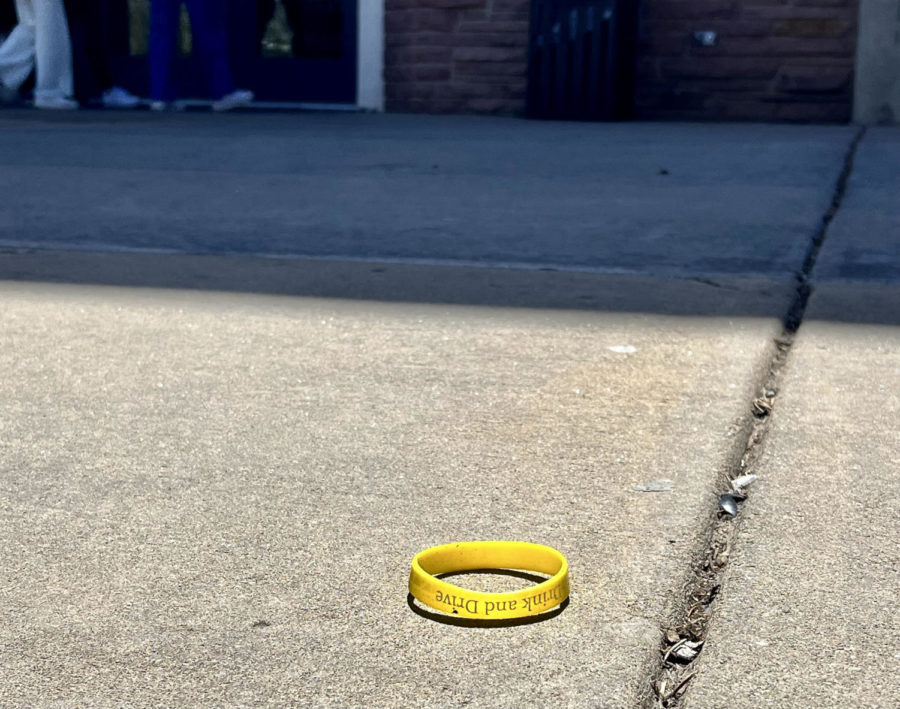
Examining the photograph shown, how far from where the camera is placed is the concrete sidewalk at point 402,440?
5.50 ft

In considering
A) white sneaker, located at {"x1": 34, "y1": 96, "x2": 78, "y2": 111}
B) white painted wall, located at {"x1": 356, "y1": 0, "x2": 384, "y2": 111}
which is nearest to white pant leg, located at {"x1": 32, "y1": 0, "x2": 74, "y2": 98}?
white sneaker, located at {"x1": 34, "y1": 96, "x2": 78, "y2": 111}

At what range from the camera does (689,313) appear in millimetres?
3492

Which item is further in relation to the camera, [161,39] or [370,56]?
[370,56]

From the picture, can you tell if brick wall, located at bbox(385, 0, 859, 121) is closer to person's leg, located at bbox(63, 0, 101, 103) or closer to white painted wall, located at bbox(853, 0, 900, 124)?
white painted wall, located at bbox(853, 0, 900, 124)

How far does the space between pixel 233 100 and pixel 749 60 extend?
400 centimetres

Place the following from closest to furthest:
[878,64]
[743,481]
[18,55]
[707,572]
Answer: [707,572] → [743,481] → [878,64] → [18,55]

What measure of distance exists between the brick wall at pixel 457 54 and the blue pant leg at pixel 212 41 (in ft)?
4.19

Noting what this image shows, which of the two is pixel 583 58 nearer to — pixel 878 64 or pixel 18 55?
pixel 878 64

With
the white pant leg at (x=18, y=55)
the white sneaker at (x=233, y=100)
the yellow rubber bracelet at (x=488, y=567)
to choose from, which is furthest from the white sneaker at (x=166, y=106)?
the yellow rubber bracelet at (x=488, y=567)

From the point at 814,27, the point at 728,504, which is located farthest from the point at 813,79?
the point at 728,504

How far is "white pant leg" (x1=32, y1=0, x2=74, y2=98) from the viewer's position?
10.9 meters

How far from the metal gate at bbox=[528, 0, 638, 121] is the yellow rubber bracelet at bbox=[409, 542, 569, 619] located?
7985 millimetres

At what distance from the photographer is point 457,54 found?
1044cm

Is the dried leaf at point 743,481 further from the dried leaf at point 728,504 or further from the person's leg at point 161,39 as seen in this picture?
the person's leg at point 161,39
